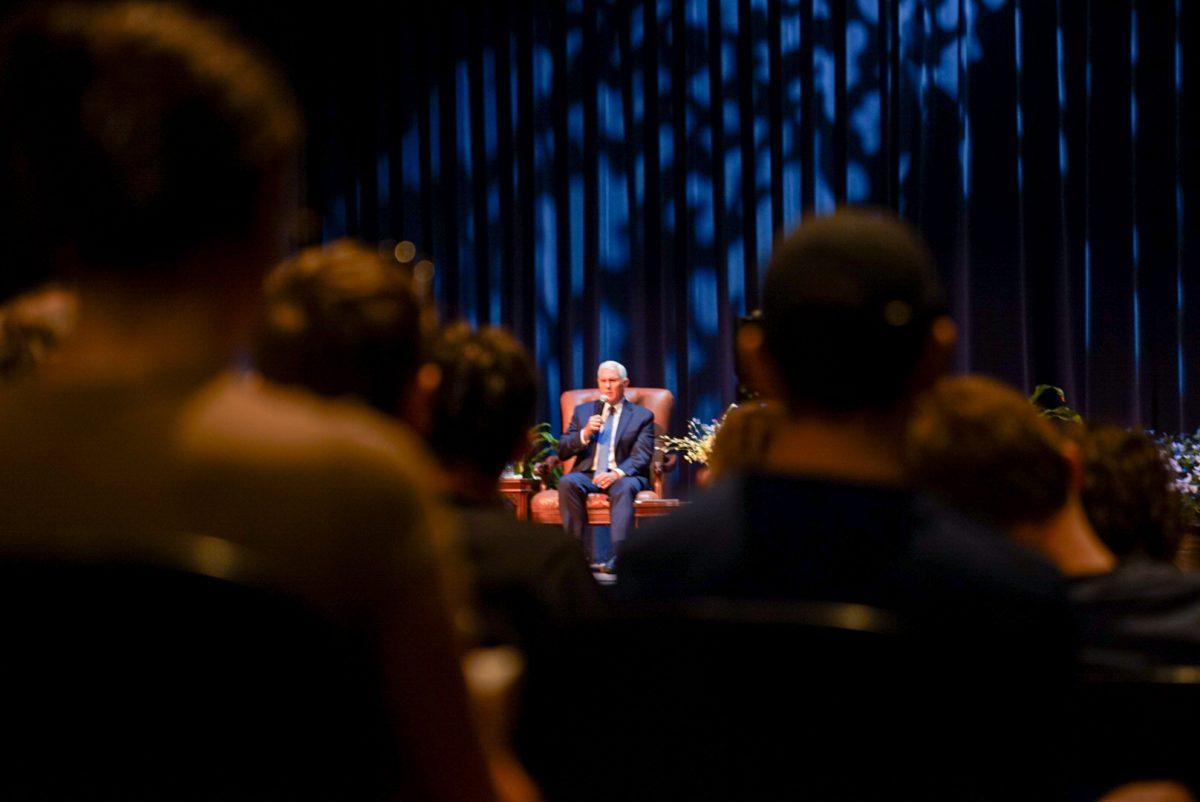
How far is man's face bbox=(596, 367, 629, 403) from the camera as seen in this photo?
676 cm

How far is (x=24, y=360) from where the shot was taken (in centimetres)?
130

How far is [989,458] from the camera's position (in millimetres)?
1178

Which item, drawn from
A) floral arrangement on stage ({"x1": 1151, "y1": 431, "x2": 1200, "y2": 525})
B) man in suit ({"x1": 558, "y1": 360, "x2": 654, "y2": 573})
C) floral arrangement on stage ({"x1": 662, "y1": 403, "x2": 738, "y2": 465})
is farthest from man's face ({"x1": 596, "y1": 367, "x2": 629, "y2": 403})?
floral arrangement on stage ({"x1": 1151, "y1": 431, "x2": 1200, "y2": 525})

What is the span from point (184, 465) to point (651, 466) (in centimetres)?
609

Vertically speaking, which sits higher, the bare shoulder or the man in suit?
the bare shoulder

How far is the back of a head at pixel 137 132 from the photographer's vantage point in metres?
0.66

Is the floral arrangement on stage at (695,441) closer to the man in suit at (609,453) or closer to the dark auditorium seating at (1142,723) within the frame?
the man in suit at (609,453)

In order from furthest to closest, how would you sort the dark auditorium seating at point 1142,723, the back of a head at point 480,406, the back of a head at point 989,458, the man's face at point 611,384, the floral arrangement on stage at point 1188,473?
the man's face at point 611,384, the floral arrangement on stage at point 1188,473, the back of a head at point 480,406, the back of a head at point 989,458, the dark auditorium seating at point 1142,723

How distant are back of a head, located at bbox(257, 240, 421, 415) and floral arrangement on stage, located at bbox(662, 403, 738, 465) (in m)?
5.14

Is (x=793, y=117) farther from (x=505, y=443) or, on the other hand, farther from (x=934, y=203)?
(x=505, y=443)

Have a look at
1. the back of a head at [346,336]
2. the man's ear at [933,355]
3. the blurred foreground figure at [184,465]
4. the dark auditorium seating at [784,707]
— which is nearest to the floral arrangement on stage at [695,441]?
the back of a head at [346,336]

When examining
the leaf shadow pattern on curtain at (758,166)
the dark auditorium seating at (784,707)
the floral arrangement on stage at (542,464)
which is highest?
the leaf shadow pattern on curtain at (758,166)

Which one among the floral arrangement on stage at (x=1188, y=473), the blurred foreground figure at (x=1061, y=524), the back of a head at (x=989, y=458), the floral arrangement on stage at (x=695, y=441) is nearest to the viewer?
the blurred foreground figure at (x=1061, y=524)

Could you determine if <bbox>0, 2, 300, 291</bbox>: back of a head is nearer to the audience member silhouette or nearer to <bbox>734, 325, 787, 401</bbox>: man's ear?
<bbox>734, 325, 787, 401</bbox>: man's ear
